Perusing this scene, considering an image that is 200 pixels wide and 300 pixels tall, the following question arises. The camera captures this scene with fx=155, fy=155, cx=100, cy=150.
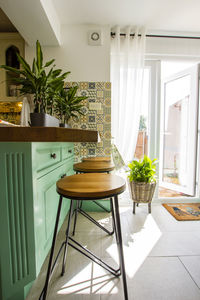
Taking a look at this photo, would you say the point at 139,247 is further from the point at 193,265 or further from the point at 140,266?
the point at 193,265

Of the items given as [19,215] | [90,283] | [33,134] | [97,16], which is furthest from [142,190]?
[97,16]

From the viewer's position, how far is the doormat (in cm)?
201

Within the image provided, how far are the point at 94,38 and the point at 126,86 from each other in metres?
0.77

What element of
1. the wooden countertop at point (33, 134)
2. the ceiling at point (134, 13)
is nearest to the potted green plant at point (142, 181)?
the wooden countertop at point (33, 134)

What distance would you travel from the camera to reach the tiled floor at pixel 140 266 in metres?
1.01

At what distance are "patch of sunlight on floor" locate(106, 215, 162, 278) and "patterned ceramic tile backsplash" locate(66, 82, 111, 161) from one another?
104 centimetres

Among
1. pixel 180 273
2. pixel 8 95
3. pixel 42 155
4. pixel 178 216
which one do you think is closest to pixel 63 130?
pixel 42 155

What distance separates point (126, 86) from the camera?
222 centimetres

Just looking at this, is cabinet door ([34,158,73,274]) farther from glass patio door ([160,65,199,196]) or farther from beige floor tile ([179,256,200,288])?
glass patio door ([160,65,199,196])

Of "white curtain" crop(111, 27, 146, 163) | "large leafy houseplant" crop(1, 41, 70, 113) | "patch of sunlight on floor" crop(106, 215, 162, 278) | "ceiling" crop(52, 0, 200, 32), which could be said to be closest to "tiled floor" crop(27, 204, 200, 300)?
"patch of sunlight on floor" crop(106, 215, 162, 278)

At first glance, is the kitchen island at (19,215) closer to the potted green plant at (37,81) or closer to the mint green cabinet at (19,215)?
the mint green cabinet at (19,215)

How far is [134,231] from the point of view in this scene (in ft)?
5.54

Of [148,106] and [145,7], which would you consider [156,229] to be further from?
[145,7]

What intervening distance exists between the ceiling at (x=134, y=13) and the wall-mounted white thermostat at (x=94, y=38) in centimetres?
13
